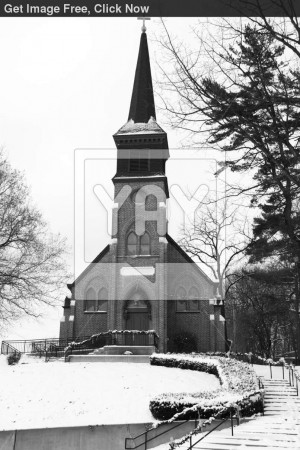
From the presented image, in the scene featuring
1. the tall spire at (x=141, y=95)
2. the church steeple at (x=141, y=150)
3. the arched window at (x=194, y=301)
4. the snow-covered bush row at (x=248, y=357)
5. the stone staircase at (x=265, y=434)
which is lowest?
the stone staircase at (x=265, y=434)

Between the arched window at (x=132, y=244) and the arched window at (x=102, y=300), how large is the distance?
308 cm

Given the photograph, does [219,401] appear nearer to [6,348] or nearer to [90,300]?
[6,348]

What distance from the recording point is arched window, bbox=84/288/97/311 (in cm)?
3384

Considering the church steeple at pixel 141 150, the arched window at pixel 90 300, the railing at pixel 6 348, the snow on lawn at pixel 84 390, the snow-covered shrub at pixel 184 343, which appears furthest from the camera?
the church steeple at pixel 141 150

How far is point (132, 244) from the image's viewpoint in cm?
3406

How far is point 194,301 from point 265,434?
21.1 m

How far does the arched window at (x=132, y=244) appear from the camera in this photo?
3381 centimetres

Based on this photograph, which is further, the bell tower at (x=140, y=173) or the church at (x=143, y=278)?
the bell tower at (x=140, y=173)

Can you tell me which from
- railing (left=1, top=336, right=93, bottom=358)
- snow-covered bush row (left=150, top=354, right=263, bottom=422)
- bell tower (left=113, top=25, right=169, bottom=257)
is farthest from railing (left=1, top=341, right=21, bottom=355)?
snow-covered bush row (left=150, top=354, right=263, bottom=422)

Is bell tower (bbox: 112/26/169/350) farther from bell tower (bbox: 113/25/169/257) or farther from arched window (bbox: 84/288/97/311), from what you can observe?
arched window (bbox: 84/288/97/311)

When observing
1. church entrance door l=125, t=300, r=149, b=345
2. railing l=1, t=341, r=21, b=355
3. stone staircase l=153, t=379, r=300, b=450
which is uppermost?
church entrance door l=125, t=300, r=149, b=345

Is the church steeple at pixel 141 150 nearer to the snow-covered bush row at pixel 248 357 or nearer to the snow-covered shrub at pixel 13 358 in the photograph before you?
the snow-covered bush row at pixel 248 357

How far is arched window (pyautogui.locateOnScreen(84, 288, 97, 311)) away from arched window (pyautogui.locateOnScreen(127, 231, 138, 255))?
368cm

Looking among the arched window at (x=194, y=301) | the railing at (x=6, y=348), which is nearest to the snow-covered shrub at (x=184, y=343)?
the arched window at (x=194, y=301)
